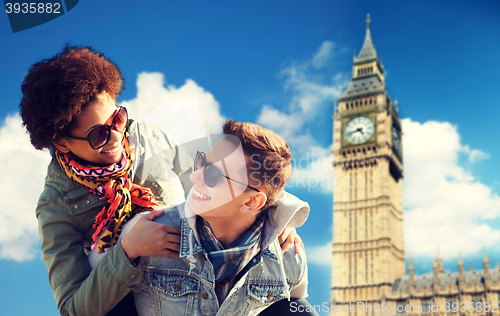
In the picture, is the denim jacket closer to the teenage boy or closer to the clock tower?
the teenage boy

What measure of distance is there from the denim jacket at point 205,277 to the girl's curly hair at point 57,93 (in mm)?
567

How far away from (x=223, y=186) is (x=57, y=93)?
77 cm

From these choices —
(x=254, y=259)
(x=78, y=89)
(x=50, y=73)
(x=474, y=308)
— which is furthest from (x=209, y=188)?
(x=474, y=308)

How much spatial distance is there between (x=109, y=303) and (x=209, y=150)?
704mm

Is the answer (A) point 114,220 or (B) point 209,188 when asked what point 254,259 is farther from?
(A) point 114,220

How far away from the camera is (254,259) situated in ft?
6.72

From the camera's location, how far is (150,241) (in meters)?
1.91

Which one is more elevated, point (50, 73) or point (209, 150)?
point (50, 73)

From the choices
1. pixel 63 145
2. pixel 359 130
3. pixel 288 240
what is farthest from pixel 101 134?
pixel 359 130

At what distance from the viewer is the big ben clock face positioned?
35.4 meters

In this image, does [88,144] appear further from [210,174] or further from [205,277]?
[205,277]

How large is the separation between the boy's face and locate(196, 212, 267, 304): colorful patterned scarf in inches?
3.3

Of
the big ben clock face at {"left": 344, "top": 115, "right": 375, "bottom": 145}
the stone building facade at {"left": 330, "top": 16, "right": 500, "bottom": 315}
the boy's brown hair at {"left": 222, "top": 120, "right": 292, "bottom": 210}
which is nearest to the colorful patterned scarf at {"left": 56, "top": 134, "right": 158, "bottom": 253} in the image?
the boy's brown hair at {"left": 222, "top": 120, "right": 292, "bottom": 210}

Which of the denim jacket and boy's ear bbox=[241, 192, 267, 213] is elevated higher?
boy's ear bbox=[241, 192, 267, 213]
